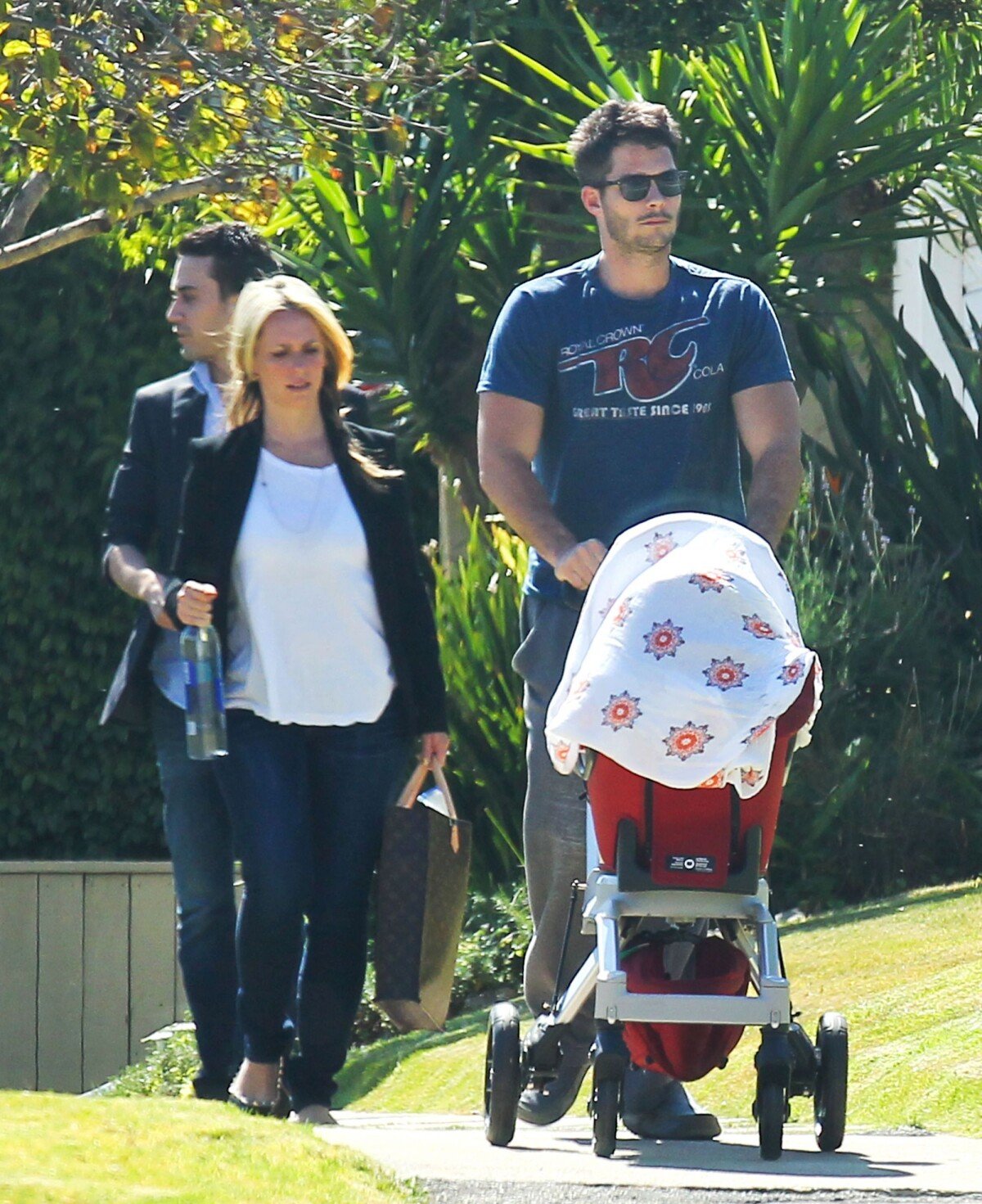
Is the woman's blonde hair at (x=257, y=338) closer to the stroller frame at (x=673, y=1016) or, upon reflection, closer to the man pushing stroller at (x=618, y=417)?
the man pushing stroller at (x=618, y=417)

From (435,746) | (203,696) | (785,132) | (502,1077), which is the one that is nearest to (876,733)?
(785,132)

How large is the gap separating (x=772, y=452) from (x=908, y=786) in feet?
16.2

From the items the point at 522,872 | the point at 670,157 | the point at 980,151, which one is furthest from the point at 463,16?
the point at 670,157

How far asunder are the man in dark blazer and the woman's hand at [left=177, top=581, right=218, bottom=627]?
13cm

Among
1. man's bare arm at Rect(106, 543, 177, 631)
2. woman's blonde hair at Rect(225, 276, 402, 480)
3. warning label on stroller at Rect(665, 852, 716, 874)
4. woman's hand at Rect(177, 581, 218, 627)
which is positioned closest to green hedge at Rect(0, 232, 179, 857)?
man's bare arm at Rect(106, 543, 177, 631)

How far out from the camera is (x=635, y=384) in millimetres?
4742

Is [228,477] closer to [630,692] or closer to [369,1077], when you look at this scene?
[630,692]

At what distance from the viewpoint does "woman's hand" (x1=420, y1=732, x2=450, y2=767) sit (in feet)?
16.4

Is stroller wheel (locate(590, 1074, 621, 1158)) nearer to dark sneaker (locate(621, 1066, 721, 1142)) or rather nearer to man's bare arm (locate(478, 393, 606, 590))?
dark sneaker (locate(621, 1066, 721, 1142))

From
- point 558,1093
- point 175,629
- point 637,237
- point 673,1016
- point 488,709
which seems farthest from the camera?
point 488,709

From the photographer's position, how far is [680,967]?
14.1 feet

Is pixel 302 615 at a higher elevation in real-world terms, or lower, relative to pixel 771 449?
lower

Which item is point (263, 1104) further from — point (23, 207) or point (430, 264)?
point (430, 264)

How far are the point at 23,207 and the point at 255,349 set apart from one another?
6.50ft
